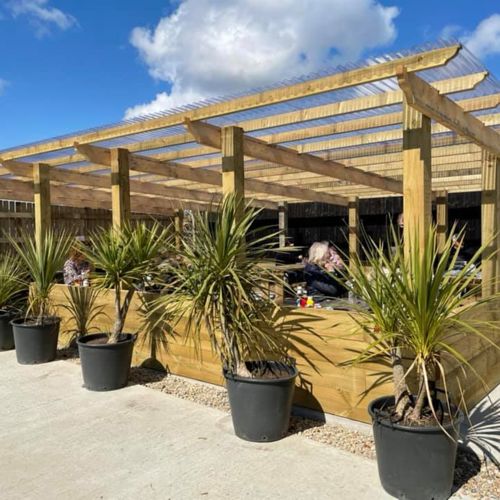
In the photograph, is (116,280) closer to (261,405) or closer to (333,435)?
(261,405)

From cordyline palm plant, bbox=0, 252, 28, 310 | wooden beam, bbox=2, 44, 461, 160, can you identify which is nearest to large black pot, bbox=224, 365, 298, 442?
wooden beam, bbox=2, 44, 461, 160

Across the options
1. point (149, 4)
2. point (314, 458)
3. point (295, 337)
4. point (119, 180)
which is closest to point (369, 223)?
point (149, 4)

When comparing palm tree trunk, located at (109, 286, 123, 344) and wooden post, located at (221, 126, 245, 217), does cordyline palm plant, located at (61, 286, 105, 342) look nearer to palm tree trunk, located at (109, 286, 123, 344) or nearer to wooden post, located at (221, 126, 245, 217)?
palm tree trunk, located at (109, 286, 123, 344)

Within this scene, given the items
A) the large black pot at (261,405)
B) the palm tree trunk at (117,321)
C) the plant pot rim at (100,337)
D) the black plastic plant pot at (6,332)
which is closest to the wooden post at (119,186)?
the palm tree trunk at (117,321)

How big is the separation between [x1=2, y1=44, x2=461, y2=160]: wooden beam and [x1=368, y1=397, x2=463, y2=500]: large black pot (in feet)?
6.04

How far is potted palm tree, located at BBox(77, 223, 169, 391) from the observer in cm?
372

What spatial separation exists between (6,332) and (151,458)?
11.5 feet

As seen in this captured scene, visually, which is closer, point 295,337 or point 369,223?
point 295,337

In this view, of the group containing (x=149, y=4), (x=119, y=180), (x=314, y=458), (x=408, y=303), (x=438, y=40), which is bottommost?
(x=314, y=458)

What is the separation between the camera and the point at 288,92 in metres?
3.16

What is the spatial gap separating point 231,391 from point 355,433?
826mm

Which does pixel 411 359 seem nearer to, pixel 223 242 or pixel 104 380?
pixel 223 242

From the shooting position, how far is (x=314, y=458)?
2.54m

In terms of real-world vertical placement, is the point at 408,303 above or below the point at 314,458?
above
